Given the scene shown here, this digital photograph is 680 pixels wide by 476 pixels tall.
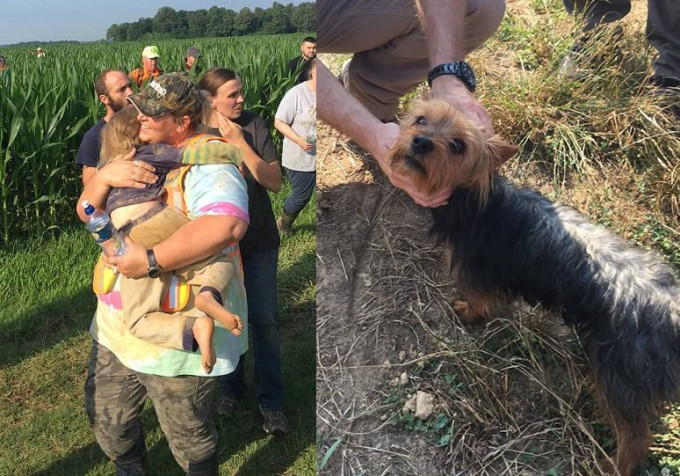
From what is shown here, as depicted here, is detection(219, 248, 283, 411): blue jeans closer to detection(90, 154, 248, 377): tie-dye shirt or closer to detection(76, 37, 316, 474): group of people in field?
detection(76, 37, 316, 474): group of people in field

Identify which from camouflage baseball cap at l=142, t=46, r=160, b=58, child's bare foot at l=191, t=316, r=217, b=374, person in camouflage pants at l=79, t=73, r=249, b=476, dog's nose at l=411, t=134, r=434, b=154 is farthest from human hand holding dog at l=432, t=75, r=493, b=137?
child's bare foot at l=191, t=316, r=217, b=374

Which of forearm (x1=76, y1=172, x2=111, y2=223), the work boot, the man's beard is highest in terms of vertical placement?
the man's beard

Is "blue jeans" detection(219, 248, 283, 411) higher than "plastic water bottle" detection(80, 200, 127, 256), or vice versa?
"plastic water bottle" detection(80, 200, 127, 256)

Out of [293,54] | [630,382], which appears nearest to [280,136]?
[293,54]

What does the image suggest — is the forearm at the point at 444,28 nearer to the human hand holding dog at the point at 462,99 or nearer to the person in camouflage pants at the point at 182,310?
the human hand holding dog at the point at 462,99

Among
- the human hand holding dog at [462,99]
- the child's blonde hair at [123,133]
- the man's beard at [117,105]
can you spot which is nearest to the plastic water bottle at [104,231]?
the child's blonde hair at [123,133]

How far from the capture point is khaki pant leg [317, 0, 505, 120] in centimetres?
143

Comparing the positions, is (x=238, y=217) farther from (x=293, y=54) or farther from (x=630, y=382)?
(x=630, y=382)

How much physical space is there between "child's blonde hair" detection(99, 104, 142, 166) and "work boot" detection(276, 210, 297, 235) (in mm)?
508

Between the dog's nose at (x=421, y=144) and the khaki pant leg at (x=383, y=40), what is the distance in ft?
0.62

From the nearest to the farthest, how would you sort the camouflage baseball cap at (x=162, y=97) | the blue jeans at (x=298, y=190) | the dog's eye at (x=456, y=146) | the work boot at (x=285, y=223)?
the camouflage baseball cap at (x=162, y=97) < the blue jeans at (x=298, y=190) < the dog's eye at (x=456, y=146) < the work boot at (x=285, y=223)

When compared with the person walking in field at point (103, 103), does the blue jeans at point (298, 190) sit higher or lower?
lower

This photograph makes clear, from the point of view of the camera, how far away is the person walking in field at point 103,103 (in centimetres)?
126

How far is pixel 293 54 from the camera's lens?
1350 mm
